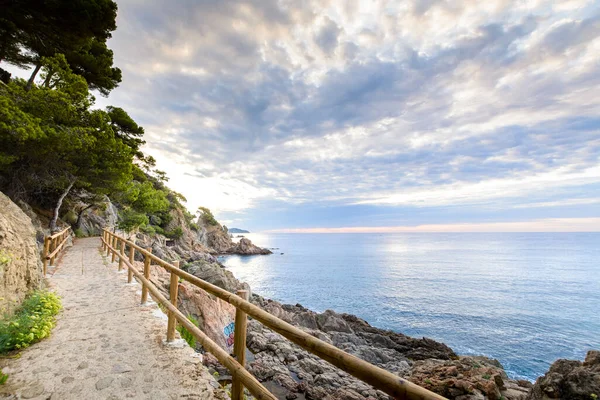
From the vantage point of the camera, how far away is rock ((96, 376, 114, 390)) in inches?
140

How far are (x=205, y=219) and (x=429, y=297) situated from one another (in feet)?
211

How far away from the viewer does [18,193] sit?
17.4 meters

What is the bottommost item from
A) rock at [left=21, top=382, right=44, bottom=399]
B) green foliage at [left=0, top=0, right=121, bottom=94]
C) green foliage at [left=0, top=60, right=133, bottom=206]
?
rock at [left=21, top=382, right=44, bottom=399]

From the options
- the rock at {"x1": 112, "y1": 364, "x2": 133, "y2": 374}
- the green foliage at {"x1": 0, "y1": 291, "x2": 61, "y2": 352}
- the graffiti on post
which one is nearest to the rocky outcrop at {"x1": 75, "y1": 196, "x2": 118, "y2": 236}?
the graffiti on post

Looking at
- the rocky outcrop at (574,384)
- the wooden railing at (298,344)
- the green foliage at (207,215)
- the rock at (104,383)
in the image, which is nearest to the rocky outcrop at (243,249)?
the green foliage at (207,215)

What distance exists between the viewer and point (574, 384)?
559 cm

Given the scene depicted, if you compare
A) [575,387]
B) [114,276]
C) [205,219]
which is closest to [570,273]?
[575,387]

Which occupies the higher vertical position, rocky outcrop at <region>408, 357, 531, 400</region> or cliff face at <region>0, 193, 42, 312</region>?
cliff face at <region>0, 193, 42, 312</region>

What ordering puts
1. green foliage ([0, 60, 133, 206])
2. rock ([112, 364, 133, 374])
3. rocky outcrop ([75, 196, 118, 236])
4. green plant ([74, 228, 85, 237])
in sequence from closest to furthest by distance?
rock ([112, 364, 133, 374]) < green foliage ([0, 60, 133, 206]) < green plant ([74, 228, 85, 237]) < rocky outcrop ([75, 196, 118, 236])

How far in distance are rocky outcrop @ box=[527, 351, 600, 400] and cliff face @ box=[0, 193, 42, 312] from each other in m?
10.7

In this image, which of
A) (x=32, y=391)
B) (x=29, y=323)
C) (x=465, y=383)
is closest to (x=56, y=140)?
(x=29, y=323)

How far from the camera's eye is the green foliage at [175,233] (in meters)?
48.7

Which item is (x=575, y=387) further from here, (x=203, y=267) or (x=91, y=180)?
A: (x=91, y=180)

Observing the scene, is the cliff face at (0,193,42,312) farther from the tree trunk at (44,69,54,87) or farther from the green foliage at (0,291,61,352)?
the tree trunk at (44,69,54,87)
